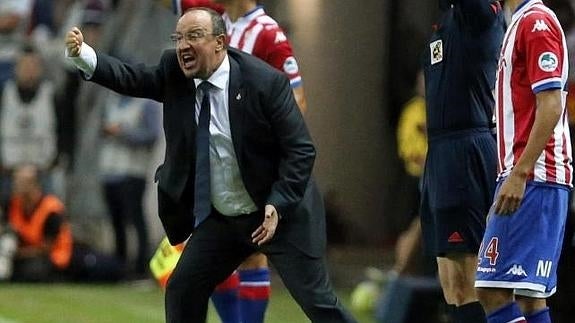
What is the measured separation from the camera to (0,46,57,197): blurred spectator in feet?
54.4

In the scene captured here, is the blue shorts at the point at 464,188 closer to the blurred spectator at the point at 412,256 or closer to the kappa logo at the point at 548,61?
the kappa logo at the point at 548,61

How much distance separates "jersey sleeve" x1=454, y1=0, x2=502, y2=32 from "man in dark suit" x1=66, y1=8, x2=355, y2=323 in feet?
3.25

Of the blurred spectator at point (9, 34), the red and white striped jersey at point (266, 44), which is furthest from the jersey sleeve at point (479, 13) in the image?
the blurred spectator at point (9, 34)

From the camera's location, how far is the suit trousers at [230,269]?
8188 millimetres

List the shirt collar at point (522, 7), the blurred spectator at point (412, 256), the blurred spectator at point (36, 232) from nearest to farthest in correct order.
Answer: the shirt collar at point (522, 7)
the blurred spectator at point (412, 256)
the blurred spectator at point (36, 232)

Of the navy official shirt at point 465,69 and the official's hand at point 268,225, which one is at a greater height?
the navy official shirt at point 465,69

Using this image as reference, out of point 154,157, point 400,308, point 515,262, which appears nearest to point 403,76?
point 154,157

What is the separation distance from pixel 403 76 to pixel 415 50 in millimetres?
289

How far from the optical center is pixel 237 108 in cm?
823

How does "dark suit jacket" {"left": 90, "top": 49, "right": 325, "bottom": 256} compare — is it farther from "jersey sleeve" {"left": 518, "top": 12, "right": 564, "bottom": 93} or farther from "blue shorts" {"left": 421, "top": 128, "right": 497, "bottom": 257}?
"jersey sleeve" {"left": 518, "top": 12, "right": 564, "bottom": 93}

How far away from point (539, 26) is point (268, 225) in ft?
5.12

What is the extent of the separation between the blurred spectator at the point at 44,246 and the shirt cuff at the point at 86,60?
302 inches

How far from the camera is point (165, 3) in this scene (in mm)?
10344

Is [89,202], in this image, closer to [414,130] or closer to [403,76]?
[403,76]
